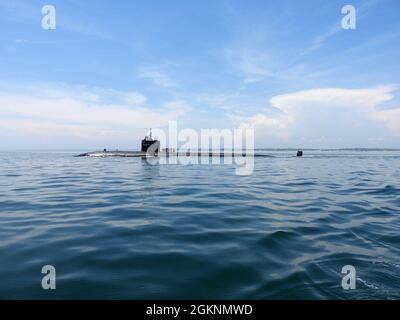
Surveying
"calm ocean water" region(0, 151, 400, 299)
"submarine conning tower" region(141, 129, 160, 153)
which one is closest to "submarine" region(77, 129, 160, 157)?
"submarine conning tower" region(141, 129, 160, 153)

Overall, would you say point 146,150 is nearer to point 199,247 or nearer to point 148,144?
point 148,144

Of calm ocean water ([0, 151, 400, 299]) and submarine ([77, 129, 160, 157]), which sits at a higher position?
submarine ([77, 129, 160, 157])

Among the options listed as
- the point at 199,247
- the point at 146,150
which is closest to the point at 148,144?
the point at 146,150

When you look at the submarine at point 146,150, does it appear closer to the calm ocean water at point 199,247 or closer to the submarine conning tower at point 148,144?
the submarine conning tower at point 148,144

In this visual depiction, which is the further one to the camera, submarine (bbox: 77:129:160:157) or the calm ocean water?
submarine (bbox: 77:129:160:157)

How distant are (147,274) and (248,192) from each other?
13.8 meters

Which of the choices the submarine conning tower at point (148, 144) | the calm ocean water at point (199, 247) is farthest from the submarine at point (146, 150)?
the calm ocean water at point (199, 247)

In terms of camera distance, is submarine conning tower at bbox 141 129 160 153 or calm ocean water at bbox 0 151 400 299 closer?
calm ocean water at bbox 0 151 400 299

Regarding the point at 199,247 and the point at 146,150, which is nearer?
the point at 199,247

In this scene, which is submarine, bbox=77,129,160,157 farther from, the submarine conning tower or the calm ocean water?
the calm ocean water
